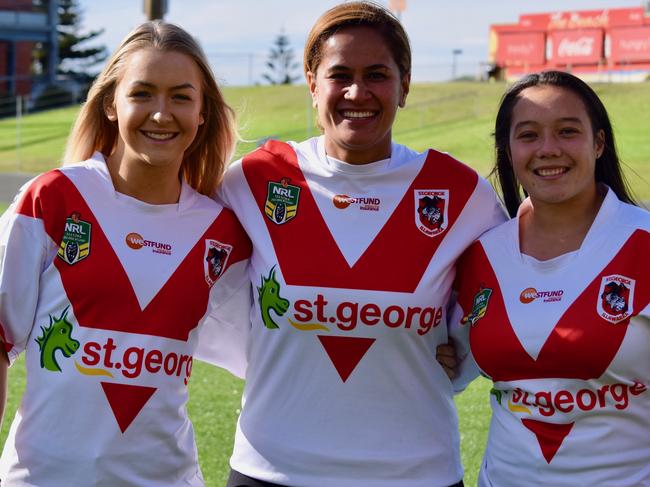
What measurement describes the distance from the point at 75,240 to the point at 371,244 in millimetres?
926

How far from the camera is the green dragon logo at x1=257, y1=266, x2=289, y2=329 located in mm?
3281

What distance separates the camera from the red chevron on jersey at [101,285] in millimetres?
3078

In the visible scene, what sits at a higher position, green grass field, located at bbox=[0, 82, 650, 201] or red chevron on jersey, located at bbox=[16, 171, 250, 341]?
red chevron on jersey, located at bbox=[16, 171, 250, 341]

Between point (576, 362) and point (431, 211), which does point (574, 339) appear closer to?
point (576, 362)

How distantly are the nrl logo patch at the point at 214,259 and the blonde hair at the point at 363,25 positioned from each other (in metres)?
0.68

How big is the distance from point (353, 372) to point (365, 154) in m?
0.73

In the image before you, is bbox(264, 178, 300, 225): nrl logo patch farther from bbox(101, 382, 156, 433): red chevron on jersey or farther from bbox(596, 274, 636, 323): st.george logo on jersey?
bbox(596, 274, 636, 323): st.george logo on jersey

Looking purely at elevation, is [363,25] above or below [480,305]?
above

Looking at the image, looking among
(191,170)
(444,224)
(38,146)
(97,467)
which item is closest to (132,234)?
(191,170)

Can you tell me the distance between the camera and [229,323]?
12.0 feet

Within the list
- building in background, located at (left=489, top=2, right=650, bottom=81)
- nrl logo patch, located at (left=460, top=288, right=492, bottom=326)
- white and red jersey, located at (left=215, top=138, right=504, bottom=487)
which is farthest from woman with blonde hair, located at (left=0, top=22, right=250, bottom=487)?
building in background, located at (left=489, top=2, right=650, bottom=81)

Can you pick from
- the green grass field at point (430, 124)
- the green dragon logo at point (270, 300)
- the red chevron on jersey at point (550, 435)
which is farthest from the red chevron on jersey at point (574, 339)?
the green grass field at point (430, 124)

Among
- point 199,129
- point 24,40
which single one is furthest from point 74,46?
point 199,129

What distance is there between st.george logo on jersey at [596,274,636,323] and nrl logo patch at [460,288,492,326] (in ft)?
1.23
